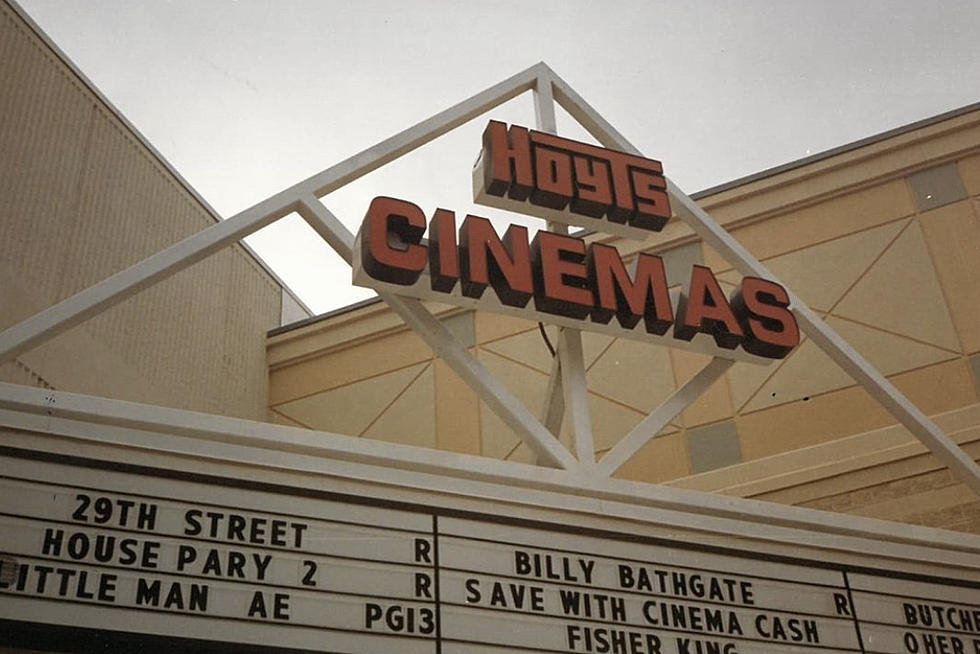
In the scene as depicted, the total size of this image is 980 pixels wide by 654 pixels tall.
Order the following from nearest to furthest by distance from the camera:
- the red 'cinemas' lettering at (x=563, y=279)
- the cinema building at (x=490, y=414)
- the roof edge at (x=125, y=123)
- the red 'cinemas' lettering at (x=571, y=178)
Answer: the cinema building at (x=490, y=414), the red 'cinemas' lettering at (x=563, y=279), the red 'cinemas' lettering at (x=571, y=178), the roof edge at (x=125, y=123)

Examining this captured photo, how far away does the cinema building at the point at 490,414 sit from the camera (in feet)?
17.4

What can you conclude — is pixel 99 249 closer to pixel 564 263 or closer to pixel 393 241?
pixel 393 241

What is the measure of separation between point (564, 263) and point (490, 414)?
4703 mm

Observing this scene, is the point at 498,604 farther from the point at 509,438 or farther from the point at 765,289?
the point at 509,438

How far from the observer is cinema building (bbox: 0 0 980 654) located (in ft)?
17.4

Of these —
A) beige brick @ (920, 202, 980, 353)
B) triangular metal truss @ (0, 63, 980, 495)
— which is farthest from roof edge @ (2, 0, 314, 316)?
beige brick @ (920, 202, 980, 353)

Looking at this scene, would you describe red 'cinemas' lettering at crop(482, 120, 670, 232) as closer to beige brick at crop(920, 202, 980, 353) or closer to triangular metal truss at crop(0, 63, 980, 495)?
triangular metal truss at crop(0, 63, 980, 495)

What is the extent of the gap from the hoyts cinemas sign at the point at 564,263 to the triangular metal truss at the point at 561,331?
176mm

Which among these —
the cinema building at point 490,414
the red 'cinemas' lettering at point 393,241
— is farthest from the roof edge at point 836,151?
the red 'cinemas' lettering at point 393,241

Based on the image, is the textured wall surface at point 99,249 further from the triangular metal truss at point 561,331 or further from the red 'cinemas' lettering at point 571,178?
the red 'cinemas' lettering at point 571,178

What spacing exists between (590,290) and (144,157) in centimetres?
575

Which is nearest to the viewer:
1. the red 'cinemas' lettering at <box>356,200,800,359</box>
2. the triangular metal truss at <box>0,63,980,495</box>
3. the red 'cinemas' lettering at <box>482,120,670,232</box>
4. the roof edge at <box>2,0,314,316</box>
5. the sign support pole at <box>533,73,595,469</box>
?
the triangular metal truss at <box>0,63,980,495</box>

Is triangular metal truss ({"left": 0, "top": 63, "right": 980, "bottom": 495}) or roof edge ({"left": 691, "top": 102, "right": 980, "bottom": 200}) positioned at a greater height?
roof edge ({"left": 691, "top": 102, "right": 980, "bottom": 200})

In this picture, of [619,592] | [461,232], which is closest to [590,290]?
[461,232]
